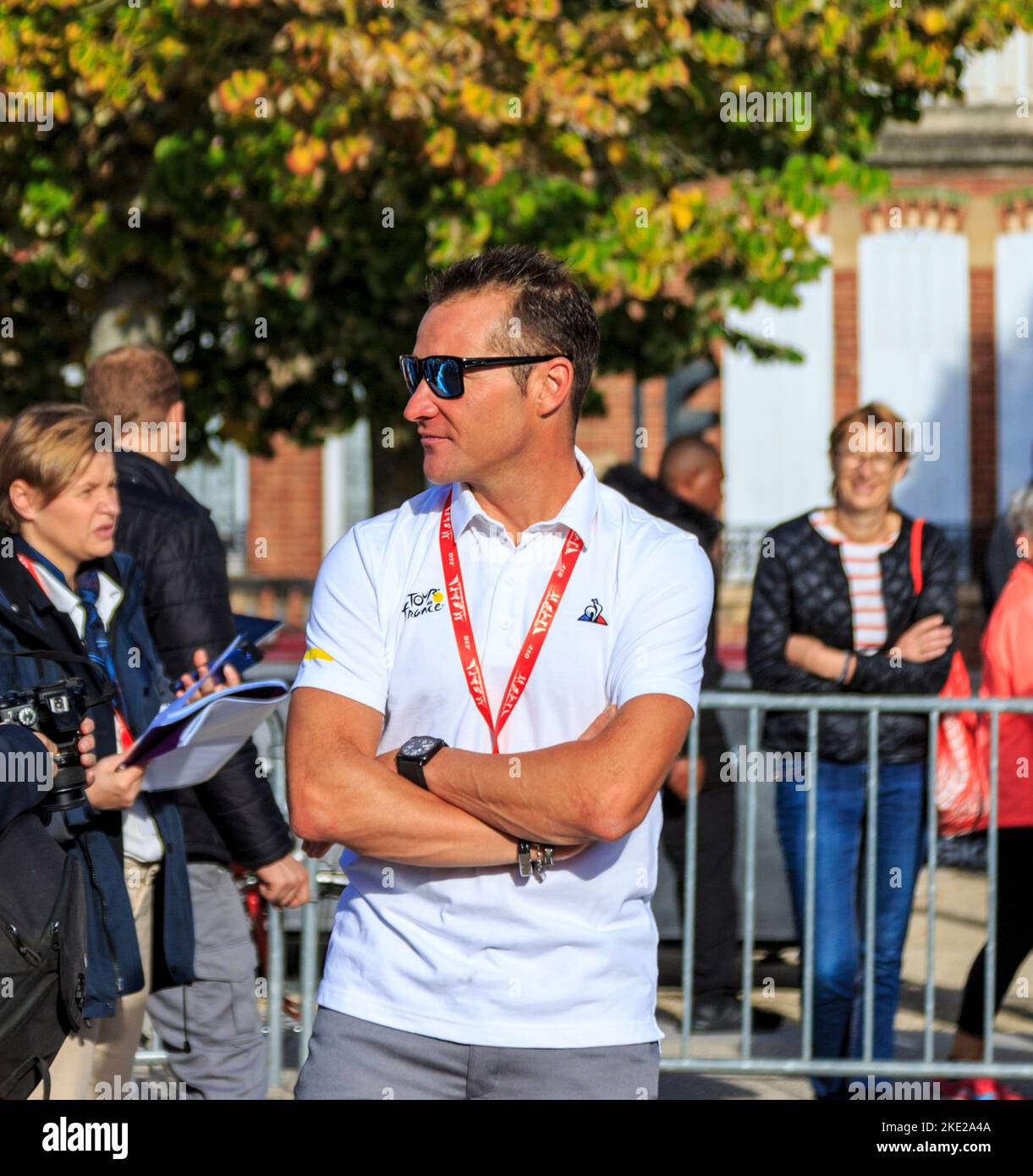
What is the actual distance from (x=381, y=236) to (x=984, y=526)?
38.0 feet

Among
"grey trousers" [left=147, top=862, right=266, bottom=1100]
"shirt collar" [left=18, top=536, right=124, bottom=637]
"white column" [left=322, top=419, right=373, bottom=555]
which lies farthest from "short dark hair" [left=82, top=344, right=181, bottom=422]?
"white column" [left=322, top=419, right=373, bottom=555]

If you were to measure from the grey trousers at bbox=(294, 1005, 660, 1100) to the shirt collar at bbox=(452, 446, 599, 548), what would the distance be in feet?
2.65

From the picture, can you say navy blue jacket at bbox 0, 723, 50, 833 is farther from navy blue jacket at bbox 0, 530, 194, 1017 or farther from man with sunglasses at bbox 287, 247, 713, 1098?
man with sunglasses at bbox 287, 247, 713, 1098

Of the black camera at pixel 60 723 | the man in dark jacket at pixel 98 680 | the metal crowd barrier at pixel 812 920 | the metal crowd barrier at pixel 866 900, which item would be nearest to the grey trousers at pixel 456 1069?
the black camera at pixel 60 723

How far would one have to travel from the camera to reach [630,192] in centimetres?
942

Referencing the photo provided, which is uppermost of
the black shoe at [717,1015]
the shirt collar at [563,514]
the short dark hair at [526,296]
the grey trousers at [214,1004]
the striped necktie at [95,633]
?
the short dark hair at [526,296]

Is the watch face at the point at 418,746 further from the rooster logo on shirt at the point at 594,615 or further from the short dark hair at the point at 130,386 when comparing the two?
the short dark hair at the point at 130,386

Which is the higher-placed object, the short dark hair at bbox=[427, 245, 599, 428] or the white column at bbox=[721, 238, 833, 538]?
the white column at bbox=[721, 238, 833, 538]

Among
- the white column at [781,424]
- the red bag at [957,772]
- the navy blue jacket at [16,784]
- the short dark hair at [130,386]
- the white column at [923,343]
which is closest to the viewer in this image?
the navy blue jacket at [16,784]

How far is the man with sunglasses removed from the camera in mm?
2754

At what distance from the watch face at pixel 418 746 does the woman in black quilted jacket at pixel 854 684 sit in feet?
9.60

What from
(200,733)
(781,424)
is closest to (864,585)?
(200,733)

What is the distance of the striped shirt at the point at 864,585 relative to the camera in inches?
222

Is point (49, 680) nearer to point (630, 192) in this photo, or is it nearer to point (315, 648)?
point (315, 648)
